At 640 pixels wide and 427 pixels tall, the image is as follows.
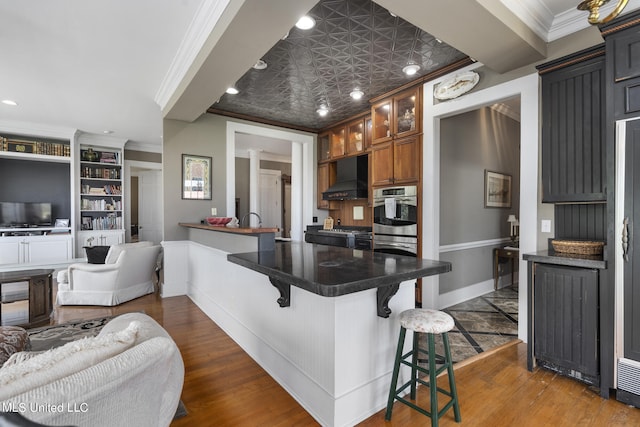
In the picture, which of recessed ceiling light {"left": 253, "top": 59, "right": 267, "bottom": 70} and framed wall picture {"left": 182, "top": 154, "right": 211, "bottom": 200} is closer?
recessed ceiling light {"left": 253, "top": 59, "right": 267, "bottom": 70}

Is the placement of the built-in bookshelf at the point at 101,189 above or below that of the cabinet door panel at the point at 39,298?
above

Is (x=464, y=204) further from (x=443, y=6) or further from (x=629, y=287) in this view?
(x=443, y=6)

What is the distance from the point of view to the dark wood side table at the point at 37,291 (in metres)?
3.02

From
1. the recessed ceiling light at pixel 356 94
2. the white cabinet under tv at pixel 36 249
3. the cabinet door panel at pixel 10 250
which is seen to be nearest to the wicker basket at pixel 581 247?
the recessed ceiling light at pixel 356 94

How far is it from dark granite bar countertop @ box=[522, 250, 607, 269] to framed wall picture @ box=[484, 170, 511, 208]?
7.63ft

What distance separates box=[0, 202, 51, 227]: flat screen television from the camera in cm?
535

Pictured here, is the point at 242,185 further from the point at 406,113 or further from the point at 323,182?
the point at 406,113

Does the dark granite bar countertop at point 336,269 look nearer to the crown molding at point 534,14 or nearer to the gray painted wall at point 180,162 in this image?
the crown molding at point 534,14

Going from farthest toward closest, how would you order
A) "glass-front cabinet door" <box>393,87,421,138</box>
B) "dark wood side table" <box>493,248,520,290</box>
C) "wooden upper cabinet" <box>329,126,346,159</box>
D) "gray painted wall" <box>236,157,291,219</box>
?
"gray painted wall" <box>236,157,291,219</box> → "wooden upper cabinet" <box>329,126,346,159</box> → "dark wood side table" <box>493,248,520,290</box> → "glass-front cabinet door" <box>393,87,421,138</box>

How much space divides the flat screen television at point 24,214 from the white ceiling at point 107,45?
191 centimetres

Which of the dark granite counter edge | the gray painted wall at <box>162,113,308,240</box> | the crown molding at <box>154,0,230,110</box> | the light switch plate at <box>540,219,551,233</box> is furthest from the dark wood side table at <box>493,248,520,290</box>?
the crown molding at <box>154,0,230,110</box>

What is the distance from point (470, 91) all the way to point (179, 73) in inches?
119

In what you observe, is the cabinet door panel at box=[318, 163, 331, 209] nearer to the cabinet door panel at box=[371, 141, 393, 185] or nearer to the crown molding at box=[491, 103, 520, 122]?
the cabinet door panel at box=[371, 141, 393, 185]

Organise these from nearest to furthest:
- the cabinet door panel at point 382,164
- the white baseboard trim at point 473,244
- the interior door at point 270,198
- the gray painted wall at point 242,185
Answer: the white baseboard trim at point 473,244 → the cabinet door panel at point 382,164 → the gray painted wall at point 242,185 → the interior door at point 270,198
